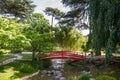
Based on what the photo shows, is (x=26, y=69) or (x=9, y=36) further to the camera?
(x=26, y=69)

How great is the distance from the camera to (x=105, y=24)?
13.2m

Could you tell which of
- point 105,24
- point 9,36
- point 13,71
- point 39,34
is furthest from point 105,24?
point 39,34

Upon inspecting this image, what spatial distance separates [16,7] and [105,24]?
1920 cm

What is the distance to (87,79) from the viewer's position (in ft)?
47.9

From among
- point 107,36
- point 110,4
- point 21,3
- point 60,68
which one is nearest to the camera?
point 110,4

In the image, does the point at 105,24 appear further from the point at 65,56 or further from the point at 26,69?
the point at 65,56

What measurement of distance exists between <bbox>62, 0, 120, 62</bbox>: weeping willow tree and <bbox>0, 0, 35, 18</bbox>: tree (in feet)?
57.4

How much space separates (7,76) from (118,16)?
8.61 m

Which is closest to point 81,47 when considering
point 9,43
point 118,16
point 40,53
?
point 40,53

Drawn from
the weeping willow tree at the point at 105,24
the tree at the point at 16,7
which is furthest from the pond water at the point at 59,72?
the tree at the point at 16,7

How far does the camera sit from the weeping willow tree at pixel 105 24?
12.9 metres

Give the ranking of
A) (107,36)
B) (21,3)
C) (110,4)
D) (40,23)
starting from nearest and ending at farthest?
(110,4) → (107,36) → (40,23) → (21,3)

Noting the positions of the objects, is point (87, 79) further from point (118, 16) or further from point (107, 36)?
point (118, 16)

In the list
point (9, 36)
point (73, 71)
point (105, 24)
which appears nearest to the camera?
point (105, 24)
